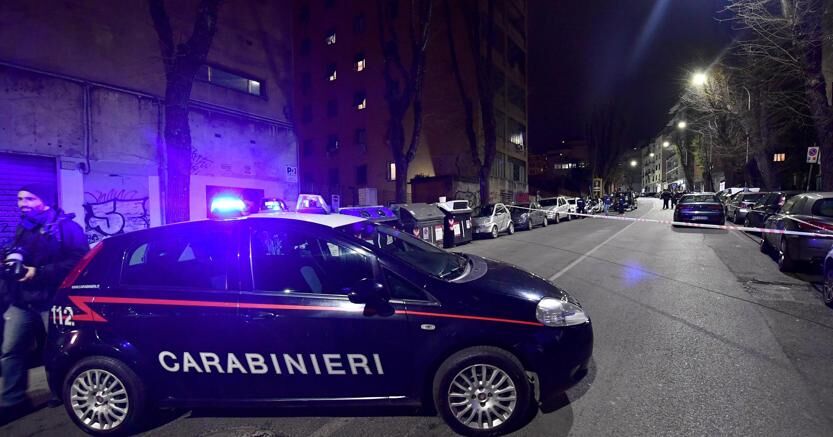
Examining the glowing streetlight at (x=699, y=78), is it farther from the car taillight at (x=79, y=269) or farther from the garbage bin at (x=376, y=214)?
the car taillight at (x=79, y=269)

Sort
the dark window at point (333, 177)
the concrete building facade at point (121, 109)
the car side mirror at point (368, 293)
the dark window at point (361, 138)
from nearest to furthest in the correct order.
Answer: the car side mirror at point (368, 293) → the concrete building facade at point (121, 109) → the dark window at point (361, 138) → the dark window at point (333, 177)

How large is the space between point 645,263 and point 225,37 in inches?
585

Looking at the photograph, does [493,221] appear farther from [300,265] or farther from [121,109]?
[300,265]

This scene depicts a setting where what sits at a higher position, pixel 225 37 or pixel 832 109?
pixel 225 37

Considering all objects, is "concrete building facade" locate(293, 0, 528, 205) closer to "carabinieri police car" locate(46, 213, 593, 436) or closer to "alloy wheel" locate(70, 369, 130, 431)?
"carabinieri police car" locate(46, 213, 593, 436)

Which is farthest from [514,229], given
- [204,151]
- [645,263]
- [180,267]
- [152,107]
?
[180,267]

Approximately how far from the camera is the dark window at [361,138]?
111 feet

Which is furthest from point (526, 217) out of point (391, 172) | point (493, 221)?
point (391, 172)

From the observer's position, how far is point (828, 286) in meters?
6.09

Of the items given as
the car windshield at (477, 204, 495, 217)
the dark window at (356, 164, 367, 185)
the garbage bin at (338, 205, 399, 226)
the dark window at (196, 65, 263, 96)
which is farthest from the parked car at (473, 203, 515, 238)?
the dark window at (356, 164, 367, 185)

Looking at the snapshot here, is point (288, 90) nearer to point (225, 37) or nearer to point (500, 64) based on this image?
point (225, 37)

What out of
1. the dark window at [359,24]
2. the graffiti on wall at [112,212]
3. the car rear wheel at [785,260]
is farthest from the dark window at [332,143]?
the car rear wheel at [785,260]

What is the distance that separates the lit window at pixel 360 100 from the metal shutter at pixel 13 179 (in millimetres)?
25427

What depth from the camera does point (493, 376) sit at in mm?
3076
